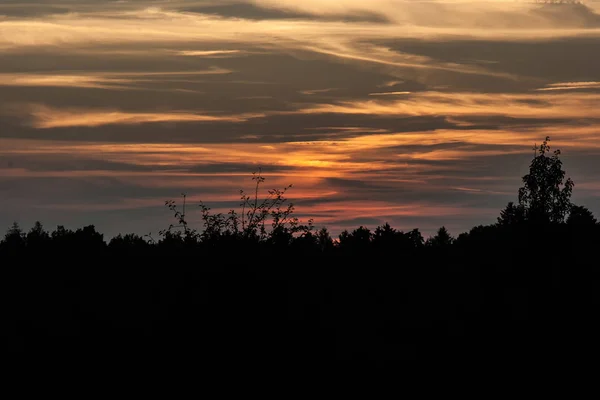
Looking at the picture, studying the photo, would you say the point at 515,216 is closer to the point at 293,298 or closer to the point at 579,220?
the point at 579,220

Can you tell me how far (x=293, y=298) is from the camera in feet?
78.5

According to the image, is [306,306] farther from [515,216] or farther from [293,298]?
[515,216]

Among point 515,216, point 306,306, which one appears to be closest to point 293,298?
point 306,306

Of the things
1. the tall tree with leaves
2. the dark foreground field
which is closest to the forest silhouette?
the dark foreground field

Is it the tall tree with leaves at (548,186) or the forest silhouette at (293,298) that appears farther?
the tall tree with leaves at (548,186)

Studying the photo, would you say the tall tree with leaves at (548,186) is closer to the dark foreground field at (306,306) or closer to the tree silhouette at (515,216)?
the tree silhouette at (515,216)

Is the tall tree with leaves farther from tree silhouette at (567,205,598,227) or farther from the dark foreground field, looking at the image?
the dark foreground field

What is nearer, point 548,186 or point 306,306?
→ point 306,306

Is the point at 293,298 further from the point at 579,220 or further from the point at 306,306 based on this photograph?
the point at 579,220

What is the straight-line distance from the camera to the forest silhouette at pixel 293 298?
2331 cm

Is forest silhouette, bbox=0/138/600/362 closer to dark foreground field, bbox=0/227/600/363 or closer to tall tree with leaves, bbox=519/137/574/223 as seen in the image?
dark foreground field, bbox=0/227/600/363

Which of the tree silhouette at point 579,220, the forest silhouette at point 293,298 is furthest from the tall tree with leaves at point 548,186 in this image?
the forest silhouette at point 293,298

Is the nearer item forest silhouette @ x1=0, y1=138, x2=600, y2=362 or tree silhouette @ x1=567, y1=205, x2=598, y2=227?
forest silhouette @ x1=0, y1=138, x2=600, y2=362

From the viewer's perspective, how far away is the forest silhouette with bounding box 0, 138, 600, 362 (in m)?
23.3
